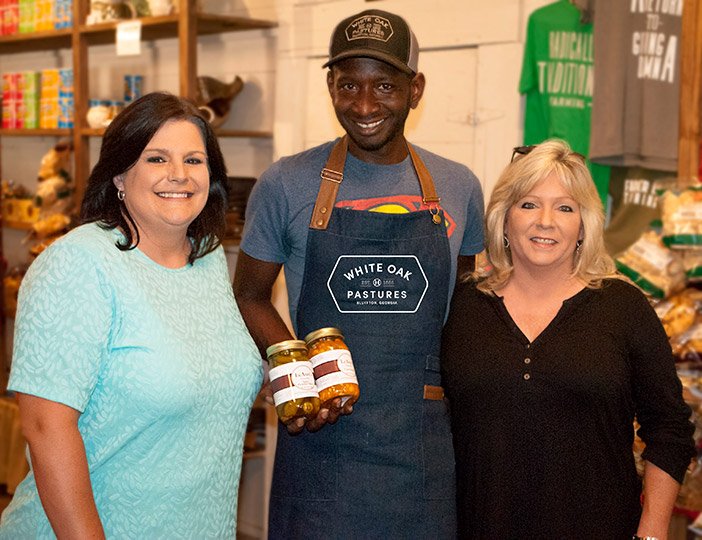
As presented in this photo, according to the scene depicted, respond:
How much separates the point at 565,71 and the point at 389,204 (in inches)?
52.4

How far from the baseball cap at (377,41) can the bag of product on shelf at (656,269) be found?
1.03 m

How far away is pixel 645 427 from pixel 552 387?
0.26 m

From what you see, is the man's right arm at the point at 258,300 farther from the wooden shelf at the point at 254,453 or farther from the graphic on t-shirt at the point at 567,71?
the wooden shelf at the point at 254,453

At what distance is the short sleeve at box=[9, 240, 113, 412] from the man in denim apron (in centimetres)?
55

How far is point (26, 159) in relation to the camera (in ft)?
19.7

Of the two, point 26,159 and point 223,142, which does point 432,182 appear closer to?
point 223,142

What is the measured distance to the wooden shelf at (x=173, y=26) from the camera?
13.1ft

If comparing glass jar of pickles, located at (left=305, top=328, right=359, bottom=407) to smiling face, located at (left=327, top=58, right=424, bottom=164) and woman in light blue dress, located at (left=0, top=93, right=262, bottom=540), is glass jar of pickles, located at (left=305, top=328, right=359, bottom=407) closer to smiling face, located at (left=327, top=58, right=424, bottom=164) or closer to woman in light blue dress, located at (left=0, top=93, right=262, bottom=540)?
woman in light blue dress, located at (left=0, top=93, right=262, bottom=540)

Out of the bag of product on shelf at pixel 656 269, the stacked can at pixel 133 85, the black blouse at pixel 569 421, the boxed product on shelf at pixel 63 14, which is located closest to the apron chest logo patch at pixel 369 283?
the black blouse at pixel 569 421

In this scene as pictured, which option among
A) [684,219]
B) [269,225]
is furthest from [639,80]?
[269,225]

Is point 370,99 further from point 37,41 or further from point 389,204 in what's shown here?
point 37,41

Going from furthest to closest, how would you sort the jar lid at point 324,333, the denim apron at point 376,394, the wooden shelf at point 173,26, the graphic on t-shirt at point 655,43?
the wooden shelf at point 173,26 → the graphic on t-shirt at point 655,43 → the denim apron at point 376,394 → the jar lid at point 324,333

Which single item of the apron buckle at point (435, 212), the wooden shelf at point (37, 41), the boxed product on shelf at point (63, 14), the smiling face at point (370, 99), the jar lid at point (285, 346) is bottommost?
the jar lid at point (285, 346)

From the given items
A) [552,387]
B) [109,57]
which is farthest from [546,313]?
[109,57]
